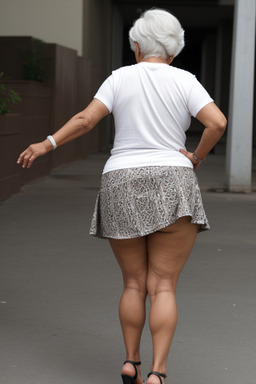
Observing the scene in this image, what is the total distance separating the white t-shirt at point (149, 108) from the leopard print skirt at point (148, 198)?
45 millimetres

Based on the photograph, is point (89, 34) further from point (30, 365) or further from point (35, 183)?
point (30, 365)

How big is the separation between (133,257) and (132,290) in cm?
16

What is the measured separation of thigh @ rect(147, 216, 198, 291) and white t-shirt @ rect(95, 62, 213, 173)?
0.30m

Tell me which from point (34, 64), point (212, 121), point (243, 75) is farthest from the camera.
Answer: point (34, 64)

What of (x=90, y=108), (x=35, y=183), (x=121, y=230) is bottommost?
(x=35, y=183)

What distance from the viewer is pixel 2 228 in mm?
9250

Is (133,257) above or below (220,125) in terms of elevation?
below

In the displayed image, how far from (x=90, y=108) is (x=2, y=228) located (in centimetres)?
557

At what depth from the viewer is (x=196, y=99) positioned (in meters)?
3.80

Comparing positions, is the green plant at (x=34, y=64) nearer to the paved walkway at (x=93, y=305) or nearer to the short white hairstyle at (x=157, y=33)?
the paved walkway at (x=93, y=305)

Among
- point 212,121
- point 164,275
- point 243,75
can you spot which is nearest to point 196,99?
point 212,121

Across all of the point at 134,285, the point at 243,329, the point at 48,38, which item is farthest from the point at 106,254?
the point at 48,38

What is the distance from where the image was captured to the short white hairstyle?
151 inches

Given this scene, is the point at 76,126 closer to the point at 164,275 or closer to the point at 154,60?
the point at 154,60
